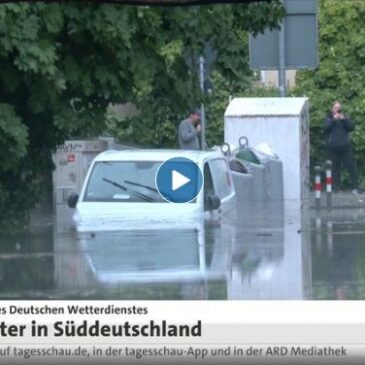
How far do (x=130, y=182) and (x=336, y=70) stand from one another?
14734mm

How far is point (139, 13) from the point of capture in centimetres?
1492

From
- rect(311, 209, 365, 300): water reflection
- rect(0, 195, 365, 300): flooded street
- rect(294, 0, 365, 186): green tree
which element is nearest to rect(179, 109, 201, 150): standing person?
rect(311, 209, 365, 300): water reflection

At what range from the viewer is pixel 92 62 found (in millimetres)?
15281

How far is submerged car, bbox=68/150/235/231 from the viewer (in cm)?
1603

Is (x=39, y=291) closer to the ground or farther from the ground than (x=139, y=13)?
closer to the ground

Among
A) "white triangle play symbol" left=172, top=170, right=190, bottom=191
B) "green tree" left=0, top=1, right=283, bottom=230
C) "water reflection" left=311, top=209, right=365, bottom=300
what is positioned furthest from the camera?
"white triangle play symbol" left=172, top=170, right=190, bottom=191

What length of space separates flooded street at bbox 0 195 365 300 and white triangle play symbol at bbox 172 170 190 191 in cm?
46

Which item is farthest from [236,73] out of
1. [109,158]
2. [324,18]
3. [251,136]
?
[324,18]

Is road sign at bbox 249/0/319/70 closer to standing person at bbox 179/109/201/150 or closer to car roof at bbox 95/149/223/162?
standing person at bbox 179/109/201/150

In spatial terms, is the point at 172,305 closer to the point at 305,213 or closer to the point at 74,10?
the point at 74,10

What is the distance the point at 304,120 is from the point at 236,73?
9.71m

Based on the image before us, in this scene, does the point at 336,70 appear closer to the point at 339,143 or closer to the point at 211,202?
the point at 339,143
